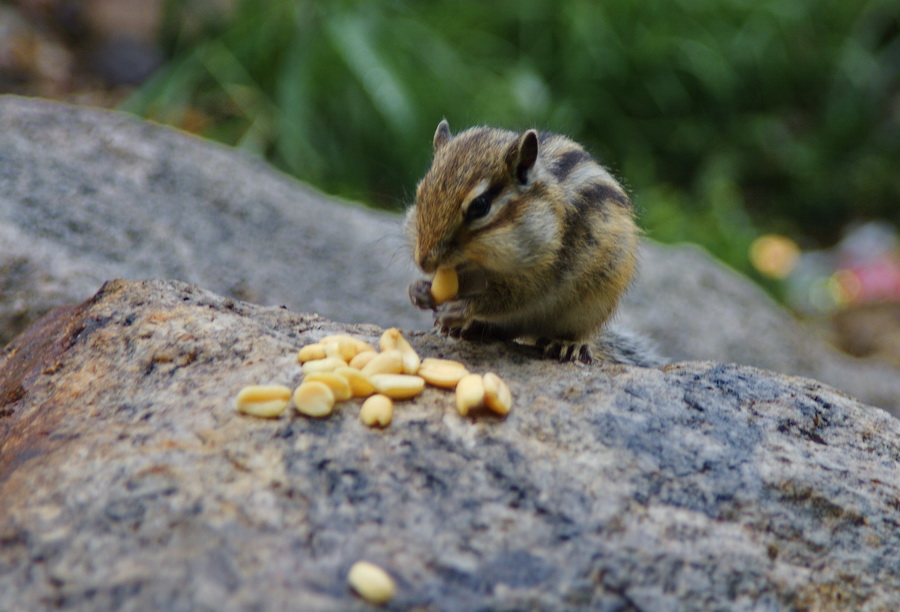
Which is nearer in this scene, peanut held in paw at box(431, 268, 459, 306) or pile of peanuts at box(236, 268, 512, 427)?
pile of peanuts at box(236, 268, 512, 427)

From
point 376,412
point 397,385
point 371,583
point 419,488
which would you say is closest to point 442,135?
point 397,385

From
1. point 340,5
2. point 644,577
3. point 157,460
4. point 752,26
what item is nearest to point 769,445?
point 644,577

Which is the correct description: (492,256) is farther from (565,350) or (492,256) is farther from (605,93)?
(605,93)

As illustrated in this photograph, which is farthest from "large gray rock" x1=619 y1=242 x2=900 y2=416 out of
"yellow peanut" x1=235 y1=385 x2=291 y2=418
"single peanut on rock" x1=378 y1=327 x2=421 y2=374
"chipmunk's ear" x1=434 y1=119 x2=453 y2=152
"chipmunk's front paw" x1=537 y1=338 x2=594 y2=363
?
"yellow peanut" x1=235 y1=385 x2=291 y2=418

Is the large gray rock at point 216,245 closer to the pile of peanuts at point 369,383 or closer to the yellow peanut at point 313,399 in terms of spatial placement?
the pile of peanuts at point 369,383

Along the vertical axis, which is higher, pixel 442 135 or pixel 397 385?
pixel 442 135

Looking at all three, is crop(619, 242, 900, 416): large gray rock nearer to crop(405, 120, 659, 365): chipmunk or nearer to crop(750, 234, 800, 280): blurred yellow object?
crop(405, 120, 659, 365): chipmunk
